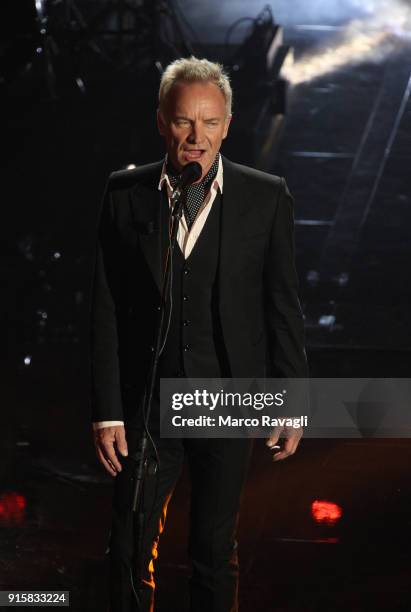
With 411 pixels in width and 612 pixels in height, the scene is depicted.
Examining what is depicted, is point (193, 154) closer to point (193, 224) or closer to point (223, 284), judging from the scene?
point (193, 224)

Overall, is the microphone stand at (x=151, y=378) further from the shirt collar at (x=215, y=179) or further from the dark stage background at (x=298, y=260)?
the dark stage background at (x=298, y=260)

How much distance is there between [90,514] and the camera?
18.2 ft

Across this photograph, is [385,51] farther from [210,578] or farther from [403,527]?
[210,578]

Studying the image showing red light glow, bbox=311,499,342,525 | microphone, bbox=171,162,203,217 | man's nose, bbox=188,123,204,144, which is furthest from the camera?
red light glow, bbox=311,499,342,525

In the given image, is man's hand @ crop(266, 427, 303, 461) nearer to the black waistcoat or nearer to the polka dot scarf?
the black waistcoat

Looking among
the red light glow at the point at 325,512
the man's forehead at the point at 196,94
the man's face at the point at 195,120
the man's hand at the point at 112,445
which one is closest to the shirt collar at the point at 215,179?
the man's face at the point at 195,120

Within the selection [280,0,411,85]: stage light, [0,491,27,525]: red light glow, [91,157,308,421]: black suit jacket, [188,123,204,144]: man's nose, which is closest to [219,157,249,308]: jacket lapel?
[91,157,308,421]: black suit jacket

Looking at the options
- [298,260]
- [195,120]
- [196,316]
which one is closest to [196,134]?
[195,120]

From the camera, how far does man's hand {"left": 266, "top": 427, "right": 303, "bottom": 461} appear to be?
3.38m

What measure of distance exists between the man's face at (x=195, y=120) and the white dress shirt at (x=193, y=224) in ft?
0.45

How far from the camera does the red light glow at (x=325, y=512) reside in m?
5.33

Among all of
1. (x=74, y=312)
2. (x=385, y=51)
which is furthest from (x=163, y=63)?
(x=385, y=51)

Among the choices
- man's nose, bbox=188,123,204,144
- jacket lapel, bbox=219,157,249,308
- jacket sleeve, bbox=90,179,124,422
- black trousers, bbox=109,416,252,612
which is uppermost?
man's nose, bbox=188,123,204,144

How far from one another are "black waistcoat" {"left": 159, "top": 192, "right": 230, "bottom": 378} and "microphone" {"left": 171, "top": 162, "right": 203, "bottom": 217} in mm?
327
